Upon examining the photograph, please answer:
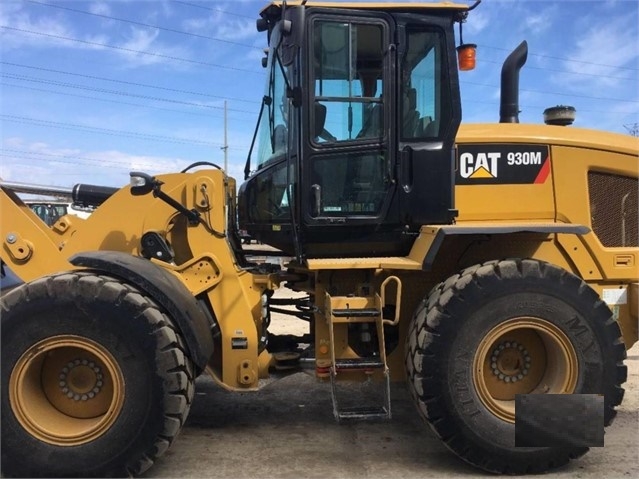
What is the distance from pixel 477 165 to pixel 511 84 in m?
0.96

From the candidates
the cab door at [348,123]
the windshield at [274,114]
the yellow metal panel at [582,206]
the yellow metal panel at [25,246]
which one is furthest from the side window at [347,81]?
the yellow metal panel at [25,246]

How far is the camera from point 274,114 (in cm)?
402

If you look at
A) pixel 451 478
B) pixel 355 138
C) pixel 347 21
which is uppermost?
pixel 347 21

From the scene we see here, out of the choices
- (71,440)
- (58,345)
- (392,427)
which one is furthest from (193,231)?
(392,427)

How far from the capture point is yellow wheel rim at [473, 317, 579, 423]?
336 cm

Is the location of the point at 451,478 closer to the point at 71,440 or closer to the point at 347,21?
the point at 71,440

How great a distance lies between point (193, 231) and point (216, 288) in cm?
43

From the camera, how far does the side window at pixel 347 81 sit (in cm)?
361

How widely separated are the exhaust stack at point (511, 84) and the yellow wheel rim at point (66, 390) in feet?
11.2

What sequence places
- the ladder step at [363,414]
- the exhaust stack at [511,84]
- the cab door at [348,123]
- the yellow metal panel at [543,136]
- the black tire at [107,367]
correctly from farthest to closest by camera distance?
1. the exhaust stack at [511,84]
2. the yellow metal panel at [543,136]
3. the cab door at [348,123]
4. the ladder step at [363,414]
5. the black tire at [107,367]

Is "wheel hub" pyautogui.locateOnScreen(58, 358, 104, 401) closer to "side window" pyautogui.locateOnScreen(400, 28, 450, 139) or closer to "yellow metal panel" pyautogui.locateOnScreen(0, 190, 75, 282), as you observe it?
"yellow metal panel" pyautogui.locateOnScreen(0, 190, 75, 282)

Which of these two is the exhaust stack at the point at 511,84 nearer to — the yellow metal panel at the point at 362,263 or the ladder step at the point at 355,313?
the yellow metal panel at the point at 362,263

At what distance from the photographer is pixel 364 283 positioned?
3.76 meters

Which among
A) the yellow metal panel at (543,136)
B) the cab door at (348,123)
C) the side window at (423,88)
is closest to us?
the cab door at (348,123)
